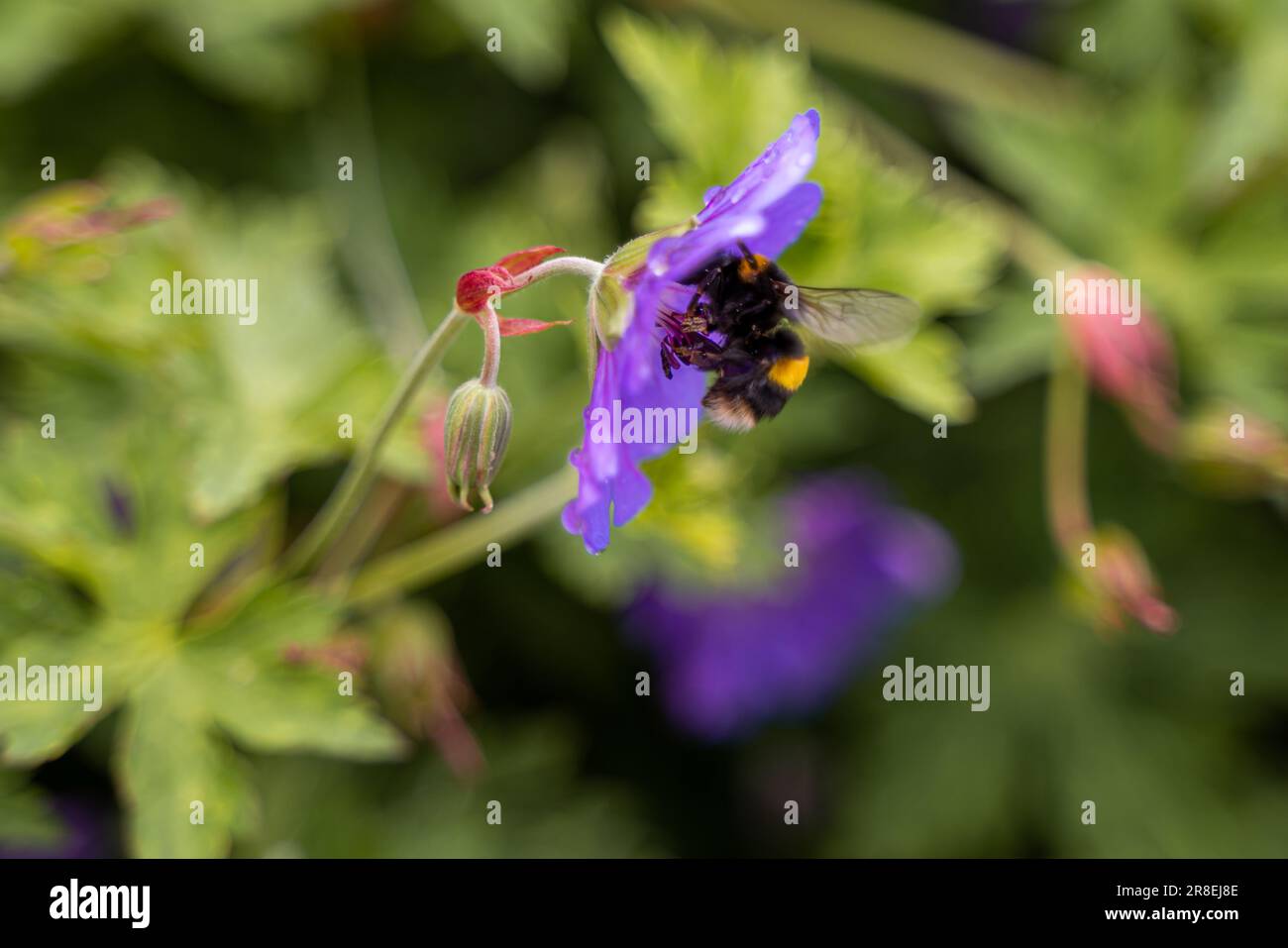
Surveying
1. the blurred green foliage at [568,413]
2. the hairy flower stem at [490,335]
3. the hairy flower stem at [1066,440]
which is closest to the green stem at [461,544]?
the blurred green foliage at [568,413]

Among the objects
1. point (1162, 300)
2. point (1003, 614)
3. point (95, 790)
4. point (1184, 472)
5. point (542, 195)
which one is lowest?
point (95, 790)

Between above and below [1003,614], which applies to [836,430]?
above

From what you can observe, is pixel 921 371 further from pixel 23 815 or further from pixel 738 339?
pixel 23 815

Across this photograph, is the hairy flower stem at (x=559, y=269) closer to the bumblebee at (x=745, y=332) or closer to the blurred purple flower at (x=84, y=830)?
the bumblebee at (x=745, y=332)

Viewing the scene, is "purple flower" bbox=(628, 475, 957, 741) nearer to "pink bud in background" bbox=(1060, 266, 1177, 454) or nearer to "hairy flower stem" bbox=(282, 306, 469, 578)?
"pink bud in background" bbox=(1060, 266, 1177, 454)

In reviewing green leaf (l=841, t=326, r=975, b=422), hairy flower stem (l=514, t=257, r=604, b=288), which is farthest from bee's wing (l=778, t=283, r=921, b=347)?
hairy flower stem (l=514, t=257, r=604, b=288)

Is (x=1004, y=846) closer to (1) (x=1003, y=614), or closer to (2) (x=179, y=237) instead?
(1) (x=1003, y=614)
